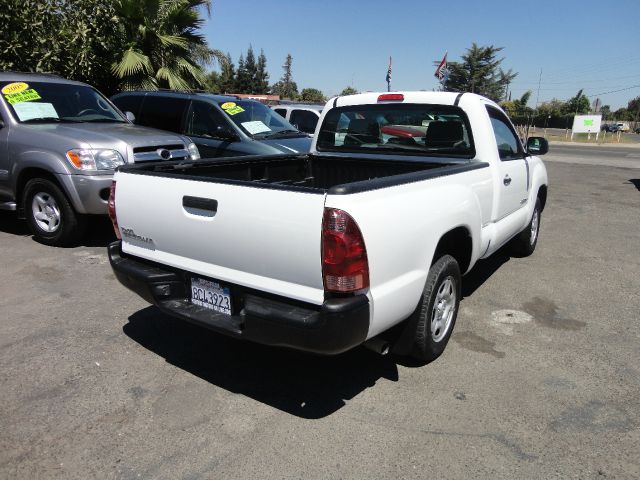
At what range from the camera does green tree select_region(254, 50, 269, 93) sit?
96.2m

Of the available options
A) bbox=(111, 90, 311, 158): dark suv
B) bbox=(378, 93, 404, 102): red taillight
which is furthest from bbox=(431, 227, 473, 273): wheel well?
bbox=(111, 90, 311, 158): dark suv

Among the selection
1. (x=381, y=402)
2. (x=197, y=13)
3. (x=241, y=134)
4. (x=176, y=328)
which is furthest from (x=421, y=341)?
(x=197, y=13)

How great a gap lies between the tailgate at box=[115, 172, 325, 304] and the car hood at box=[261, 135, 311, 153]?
4435 millimetres

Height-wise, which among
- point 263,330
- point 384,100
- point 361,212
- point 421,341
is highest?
Result: point 384,100

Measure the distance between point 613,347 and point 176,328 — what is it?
3.35 metres

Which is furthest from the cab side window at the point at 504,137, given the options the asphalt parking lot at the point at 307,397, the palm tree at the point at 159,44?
the palm tree at the point at 159,44

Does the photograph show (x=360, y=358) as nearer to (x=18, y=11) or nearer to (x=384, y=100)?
(x=384, y=100)

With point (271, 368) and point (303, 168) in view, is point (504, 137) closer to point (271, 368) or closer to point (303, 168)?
point (303, 168)

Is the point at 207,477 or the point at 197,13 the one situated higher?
the point at 197,13

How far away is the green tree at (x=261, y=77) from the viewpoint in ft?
316

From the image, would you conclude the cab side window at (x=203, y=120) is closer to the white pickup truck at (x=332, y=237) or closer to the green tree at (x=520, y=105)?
the white pickup truck at (x=332, y=237)

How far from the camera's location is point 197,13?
44.2ft

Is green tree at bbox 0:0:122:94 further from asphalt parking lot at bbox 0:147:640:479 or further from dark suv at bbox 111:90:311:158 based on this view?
asphalt parking lot at bbox 0:147:640:479

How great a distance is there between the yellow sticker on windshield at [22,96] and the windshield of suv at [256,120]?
2.59 m
